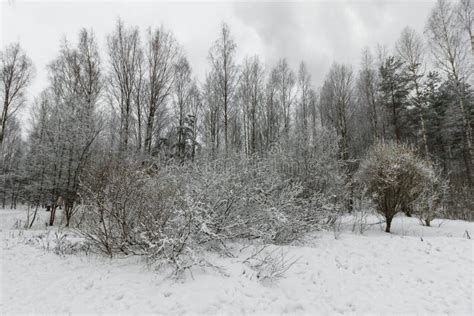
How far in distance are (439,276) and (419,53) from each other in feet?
58.2

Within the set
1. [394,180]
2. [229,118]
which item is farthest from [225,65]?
[394,180]

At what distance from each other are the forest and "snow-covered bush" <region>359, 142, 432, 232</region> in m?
0.04

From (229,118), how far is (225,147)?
7.09m

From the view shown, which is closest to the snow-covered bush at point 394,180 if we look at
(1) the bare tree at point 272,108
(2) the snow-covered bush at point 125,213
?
(2) the snow-covered bush at point 125,213

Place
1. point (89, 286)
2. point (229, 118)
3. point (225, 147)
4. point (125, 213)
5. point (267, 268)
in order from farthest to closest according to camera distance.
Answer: point (229, 118) → point (225, 147) → point (125, 213) → point (267, 268) → point (89, 286)

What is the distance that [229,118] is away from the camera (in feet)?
62.7

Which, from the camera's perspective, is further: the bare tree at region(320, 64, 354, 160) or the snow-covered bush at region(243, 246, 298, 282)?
the bare tree at region(320, 64, 354, 160)

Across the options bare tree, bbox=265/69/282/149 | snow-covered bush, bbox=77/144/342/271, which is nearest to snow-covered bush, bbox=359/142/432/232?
snow-covered bush, bbox=77/144/342/271

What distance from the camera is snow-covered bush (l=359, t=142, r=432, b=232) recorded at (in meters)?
8.80

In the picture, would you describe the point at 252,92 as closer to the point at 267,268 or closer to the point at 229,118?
the point at 229,118

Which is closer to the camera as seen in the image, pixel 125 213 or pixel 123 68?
pixel 125 213

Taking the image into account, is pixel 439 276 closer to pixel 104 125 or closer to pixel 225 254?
pixel 225 254

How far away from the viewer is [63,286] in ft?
14.7

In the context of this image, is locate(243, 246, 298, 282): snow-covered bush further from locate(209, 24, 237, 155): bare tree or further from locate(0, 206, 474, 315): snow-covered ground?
locate(209, 24, 237, 155): bare tree
